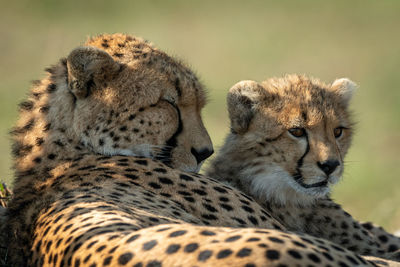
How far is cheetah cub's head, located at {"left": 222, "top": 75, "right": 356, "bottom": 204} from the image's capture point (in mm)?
3787

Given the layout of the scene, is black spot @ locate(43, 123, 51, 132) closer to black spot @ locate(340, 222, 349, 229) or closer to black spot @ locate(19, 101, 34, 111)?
black spot @ locate(19, 101, 34, 111)

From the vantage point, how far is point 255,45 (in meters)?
16.7

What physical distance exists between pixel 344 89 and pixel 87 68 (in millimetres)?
1466

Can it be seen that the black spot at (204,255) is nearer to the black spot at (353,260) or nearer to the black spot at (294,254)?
the black spot at (294,254)

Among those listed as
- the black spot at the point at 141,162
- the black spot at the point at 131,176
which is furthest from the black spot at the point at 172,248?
the black spot at the point at 141,162

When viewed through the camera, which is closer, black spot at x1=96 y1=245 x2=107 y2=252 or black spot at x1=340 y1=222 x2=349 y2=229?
black spot at x1=96 y1=245 x2=107 y2=252

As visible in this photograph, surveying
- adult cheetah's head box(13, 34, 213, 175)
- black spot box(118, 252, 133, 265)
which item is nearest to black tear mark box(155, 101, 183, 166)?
adult cheetah's head box(13, 34, 213, 175)

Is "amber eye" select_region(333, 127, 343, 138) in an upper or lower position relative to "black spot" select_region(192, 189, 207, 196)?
upper

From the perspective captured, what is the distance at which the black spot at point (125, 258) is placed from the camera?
2281mm

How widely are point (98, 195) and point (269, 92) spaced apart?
4.33 feet

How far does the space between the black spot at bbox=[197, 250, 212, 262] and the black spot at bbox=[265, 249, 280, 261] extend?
0.15 m

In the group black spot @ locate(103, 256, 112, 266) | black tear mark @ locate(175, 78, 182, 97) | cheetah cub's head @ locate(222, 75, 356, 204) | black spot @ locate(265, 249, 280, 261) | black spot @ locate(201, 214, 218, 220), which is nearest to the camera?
black spot @ locate(265, 249, 280, 261)

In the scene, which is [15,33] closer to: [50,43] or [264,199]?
[50,43]

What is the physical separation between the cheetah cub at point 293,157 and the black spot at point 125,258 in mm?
1624
